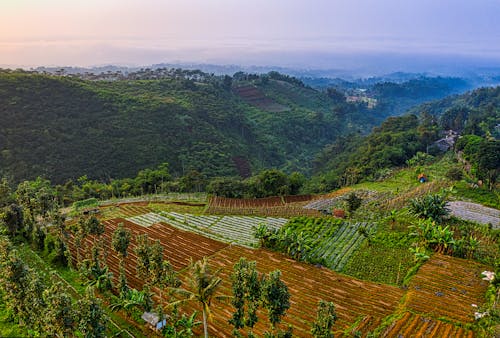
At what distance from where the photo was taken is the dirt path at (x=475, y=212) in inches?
1394

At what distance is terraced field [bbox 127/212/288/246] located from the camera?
1426 inches

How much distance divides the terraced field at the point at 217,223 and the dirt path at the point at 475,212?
19.0m

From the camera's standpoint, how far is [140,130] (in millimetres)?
→ 75188

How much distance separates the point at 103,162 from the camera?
2534 inches

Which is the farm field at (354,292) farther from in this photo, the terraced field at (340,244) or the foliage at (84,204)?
the foliage at (84,204)

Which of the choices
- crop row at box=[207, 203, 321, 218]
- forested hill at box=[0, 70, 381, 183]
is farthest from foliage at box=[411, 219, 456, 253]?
forested hill at box=[0, 70, 381, 183]

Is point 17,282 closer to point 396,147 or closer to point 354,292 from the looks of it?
point 354,292

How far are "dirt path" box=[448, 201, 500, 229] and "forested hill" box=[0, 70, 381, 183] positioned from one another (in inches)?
1806

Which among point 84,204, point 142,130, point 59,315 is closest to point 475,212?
point 59,315

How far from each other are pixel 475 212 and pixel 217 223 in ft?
94.8

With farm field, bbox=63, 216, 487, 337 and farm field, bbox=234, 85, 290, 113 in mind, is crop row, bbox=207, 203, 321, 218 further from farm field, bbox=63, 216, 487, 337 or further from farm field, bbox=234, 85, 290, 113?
farm field, bbox=234, 85, 290, 113

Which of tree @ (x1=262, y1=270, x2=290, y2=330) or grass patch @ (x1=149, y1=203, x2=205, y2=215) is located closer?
tree @ (x1=262, y1=270, x2=290, y2=330)

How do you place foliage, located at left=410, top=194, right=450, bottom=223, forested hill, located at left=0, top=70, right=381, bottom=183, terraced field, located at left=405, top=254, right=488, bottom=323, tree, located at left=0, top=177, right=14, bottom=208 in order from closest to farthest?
terraced field, located at left=405, top=254, right=488, bottom=323
foliage, located at left=410, top=194, right=450, bottom=223
tree, located at left=0, top=177, right=14, bottom=208
forested hill, located at left=0, top=70, right=381, bottom=183

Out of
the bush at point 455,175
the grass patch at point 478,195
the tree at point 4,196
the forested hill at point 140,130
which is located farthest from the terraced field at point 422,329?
the forested hill at point 140,130
